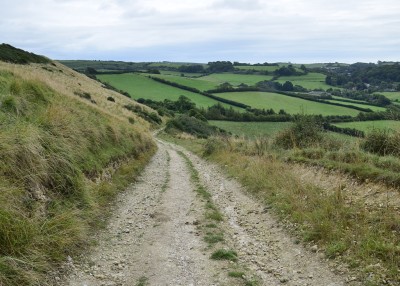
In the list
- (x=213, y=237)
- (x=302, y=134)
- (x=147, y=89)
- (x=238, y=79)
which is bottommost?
(x=213, y=237)

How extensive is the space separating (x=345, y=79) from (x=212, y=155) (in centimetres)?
12227

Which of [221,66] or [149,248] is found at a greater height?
[221,66]

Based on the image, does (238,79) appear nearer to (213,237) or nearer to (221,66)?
(221,66)

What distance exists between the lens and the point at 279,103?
96.2 meters

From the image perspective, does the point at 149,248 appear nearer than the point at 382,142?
Yes

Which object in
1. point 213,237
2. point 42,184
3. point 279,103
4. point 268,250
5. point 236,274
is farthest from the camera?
point 279,103

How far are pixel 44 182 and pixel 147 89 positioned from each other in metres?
106

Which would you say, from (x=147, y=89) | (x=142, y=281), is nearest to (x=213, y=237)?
(x=142, y=281)

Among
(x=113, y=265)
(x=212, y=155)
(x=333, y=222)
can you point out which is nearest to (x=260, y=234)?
(x=333, y=222)

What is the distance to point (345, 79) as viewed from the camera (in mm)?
131625

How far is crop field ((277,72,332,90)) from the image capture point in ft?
407

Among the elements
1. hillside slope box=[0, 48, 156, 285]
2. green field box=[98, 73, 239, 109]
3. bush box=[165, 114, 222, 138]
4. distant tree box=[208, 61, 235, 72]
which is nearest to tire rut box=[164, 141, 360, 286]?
hillside slope box=[0, 48, 156, 285]

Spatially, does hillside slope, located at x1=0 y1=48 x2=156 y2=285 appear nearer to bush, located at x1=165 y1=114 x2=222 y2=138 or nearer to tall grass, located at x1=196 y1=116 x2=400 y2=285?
tall grass, located at x1=196 y1=116 x2=400 y2=285

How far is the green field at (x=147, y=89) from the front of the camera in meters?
103
